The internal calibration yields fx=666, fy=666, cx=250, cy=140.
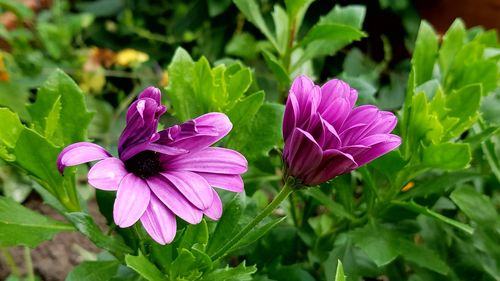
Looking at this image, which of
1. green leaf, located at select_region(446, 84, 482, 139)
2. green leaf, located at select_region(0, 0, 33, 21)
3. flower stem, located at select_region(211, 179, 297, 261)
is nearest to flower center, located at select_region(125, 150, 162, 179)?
flower stem, located at select_region(211, 179, 297, 261)

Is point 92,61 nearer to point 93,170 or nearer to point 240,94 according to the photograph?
point 240,94

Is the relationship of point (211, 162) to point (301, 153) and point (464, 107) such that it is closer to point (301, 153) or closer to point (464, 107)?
point (301, 153)

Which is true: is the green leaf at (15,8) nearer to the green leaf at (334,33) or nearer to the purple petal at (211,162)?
the green leaf at (334,33)

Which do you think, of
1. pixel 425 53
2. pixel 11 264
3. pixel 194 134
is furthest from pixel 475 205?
pixel 11 264

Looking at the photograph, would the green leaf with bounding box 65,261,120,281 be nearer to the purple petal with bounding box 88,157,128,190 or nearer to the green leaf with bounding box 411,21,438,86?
the purple petal with bounding box 88,157,128,190

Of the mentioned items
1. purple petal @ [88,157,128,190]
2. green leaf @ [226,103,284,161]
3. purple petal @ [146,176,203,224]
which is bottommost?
green leaf @ [226,103,284,161]
